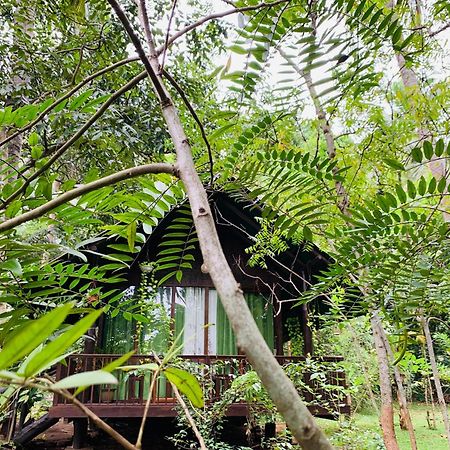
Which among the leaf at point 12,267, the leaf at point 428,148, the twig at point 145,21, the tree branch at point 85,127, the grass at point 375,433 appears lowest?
the grass at point 375,433

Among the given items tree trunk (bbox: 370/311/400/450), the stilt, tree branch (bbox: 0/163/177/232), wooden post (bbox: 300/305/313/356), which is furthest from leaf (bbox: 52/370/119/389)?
wooden post (bbox: 300/305/313/356)

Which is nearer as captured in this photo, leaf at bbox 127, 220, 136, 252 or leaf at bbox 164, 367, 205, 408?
leaf at bbox 164, 367, 205, 408

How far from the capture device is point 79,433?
6383 mm

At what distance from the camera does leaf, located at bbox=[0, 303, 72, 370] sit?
25 centimetres

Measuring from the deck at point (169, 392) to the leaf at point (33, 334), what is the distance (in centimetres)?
538

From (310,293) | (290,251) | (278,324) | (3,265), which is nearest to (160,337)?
(278,324)

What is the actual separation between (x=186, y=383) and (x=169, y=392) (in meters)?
6.59

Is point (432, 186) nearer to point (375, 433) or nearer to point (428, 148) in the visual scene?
point (428, 148)

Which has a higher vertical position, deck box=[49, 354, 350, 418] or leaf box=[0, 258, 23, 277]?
leaf box=[0, 258, 23, 277]

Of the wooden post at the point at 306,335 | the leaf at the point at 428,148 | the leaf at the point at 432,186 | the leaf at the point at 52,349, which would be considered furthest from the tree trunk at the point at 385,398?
the leaf at the point at 52,349

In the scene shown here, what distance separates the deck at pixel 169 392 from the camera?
222 inches

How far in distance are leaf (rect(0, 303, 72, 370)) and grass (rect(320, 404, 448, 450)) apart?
4.97m

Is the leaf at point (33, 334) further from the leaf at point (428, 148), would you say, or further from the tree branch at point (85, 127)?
the leaf at point (428, 148)

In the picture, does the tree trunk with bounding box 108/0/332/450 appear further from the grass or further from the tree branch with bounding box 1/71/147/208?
the grass
